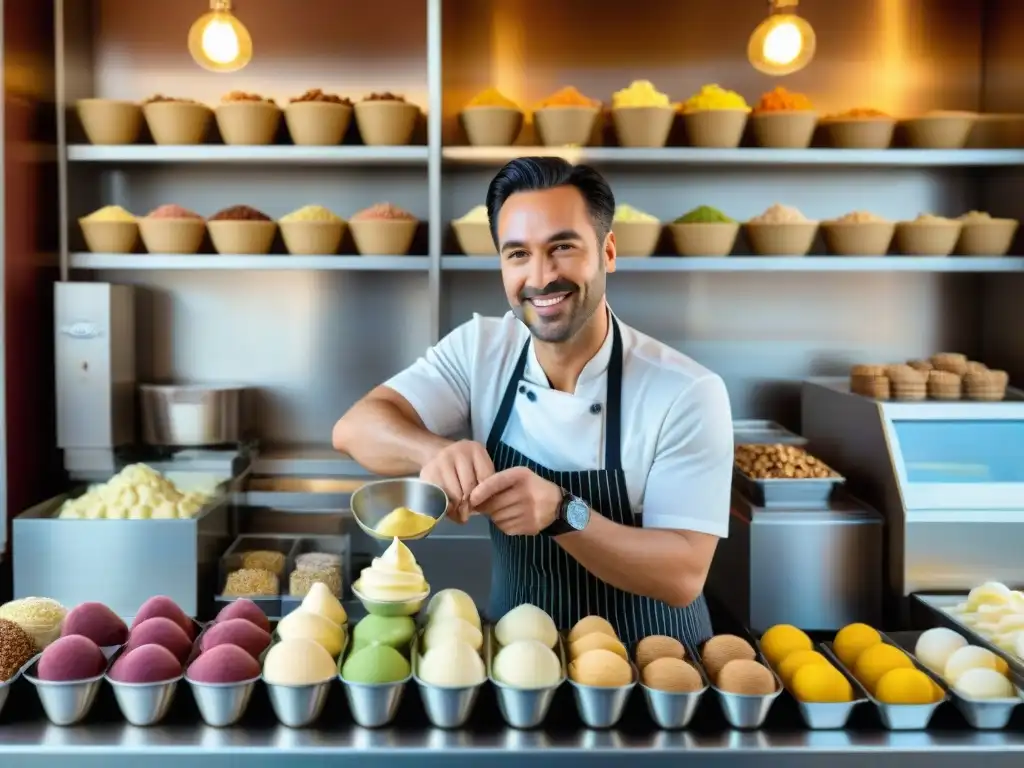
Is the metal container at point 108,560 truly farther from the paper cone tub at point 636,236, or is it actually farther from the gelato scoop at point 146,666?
the paper cone tub at point 636,236

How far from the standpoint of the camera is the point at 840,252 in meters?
3.38

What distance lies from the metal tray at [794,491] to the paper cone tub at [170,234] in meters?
1.85

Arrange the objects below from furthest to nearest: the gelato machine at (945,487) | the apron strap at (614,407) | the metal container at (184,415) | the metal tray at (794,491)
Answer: the metal container at (184,415) < the metal tray at (794,491) < the gelato machine at (945,487) < the apron strap at (614,407)

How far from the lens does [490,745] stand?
1402 mm

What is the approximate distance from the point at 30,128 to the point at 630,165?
6.19 feet

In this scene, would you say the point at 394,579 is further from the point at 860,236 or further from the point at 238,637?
the point at 860,236

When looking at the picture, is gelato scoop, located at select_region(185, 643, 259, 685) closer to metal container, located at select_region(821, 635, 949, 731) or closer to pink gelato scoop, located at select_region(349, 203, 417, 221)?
metal container, located at select_region(821, 635, 949, 731)

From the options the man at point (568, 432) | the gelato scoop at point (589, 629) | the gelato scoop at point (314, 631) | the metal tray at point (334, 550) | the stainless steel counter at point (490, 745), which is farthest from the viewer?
the metal tray at point (334, 550)

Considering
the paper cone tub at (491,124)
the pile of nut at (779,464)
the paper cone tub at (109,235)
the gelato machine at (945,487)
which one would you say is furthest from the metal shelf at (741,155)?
the paper cone tub at (109,235)

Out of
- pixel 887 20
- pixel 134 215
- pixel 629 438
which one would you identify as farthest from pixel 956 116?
pixel 134 215

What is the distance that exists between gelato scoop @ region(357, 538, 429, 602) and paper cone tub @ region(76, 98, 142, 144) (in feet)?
7.30

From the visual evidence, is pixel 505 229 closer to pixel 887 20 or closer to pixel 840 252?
pixel 840 252

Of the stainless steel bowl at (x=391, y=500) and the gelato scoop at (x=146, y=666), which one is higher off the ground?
the stainless steel bowl at (x=391, y=500)

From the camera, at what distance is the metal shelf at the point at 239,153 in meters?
3.27
